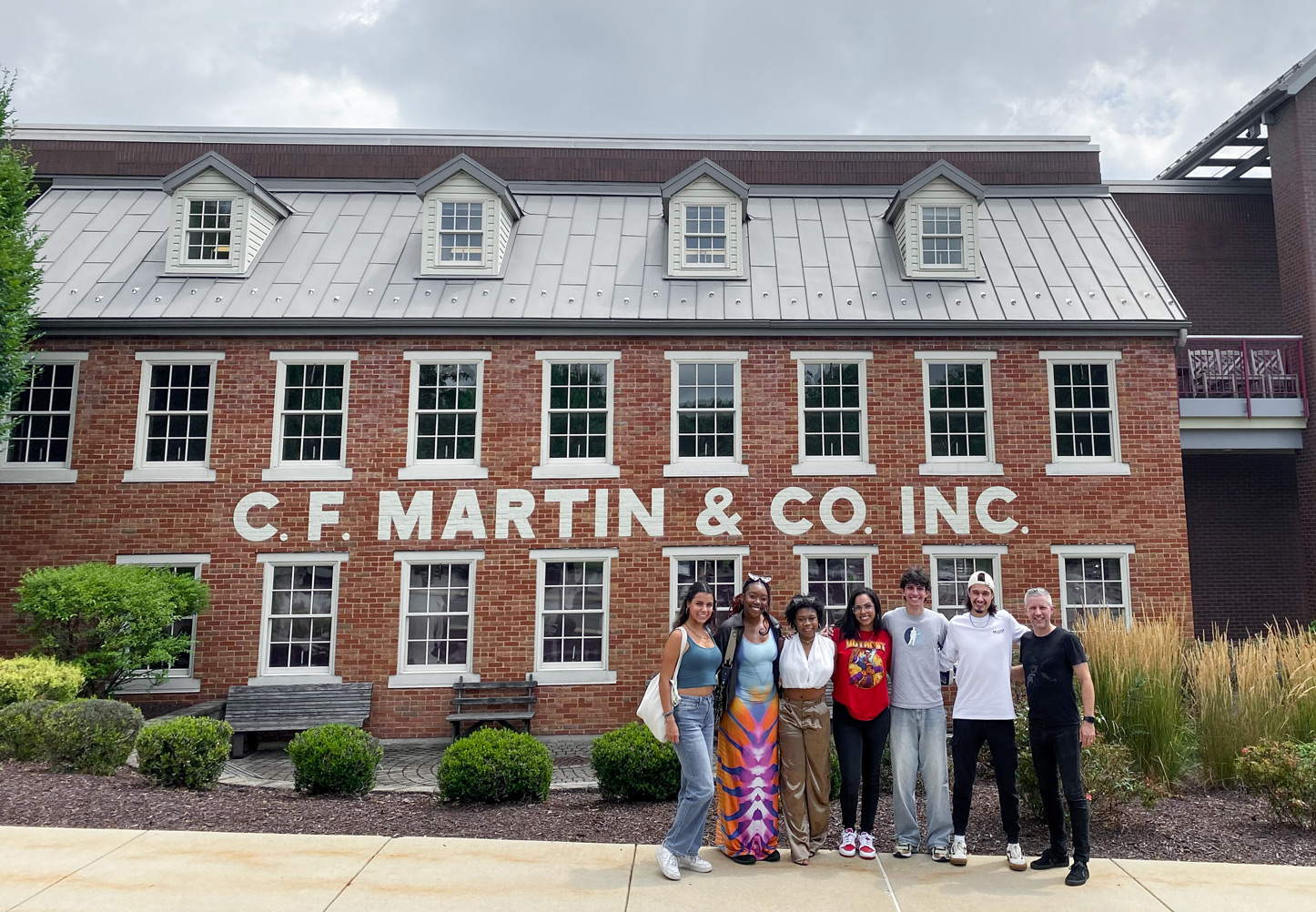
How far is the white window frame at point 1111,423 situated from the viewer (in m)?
12.4

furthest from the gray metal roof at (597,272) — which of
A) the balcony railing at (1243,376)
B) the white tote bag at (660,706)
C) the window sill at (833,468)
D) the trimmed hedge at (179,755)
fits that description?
the white tote bag at (660,706)

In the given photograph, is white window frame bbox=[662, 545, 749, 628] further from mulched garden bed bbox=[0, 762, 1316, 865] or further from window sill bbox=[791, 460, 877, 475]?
mulched garden bed bbox=[0, 762, 1316, 865]

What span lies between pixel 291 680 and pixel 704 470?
6635 millimetres

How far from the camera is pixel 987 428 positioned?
12.5 meters

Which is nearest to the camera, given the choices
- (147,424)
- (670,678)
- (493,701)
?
(670,678)

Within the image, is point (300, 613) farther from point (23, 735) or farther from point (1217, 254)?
point (1217, 254)

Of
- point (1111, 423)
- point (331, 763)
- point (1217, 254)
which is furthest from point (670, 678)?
point (1217, 254)

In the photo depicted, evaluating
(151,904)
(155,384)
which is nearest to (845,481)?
(151,904)

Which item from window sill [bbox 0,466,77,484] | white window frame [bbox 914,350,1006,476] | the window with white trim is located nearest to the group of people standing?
white window frame [bbox 914,350,1006,476]

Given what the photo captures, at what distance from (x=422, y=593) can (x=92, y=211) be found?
9694 mm

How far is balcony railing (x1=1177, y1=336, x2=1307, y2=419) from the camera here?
14.5m

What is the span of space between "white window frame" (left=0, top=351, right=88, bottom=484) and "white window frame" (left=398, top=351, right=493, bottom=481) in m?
4.82

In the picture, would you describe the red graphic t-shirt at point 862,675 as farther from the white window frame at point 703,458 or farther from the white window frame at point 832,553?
the white window frame at point 703,458

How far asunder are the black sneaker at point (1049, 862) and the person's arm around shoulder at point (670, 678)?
8.89 feet
